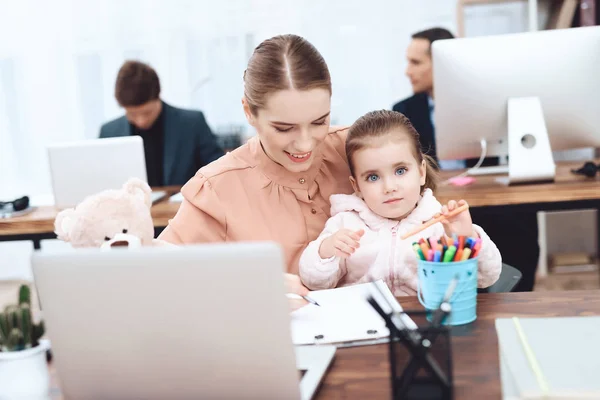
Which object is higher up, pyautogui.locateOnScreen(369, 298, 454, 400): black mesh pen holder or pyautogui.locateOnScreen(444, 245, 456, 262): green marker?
pyautogui.locateOnScreen(444, 245, 456, 262): green marker

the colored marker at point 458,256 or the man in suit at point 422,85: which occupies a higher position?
the man in suit at point 422,85

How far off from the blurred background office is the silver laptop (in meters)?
3.27

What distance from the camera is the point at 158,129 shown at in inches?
132

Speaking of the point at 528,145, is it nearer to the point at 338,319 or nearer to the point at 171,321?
the point at 338,319

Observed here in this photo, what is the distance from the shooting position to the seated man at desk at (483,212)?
8.19 ft

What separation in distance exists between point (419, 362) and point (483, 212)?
1380mm

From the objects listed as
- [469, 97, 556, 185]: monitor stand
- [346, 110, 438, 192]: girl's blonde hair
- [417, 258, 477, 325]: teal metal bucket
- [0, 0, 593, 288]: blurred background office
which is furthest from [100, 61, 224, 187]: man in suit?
[417, 258, 477, 325]: teal metal bucket

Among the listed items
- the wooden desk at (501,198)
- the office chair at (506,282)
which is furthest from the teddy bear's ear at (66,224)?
the wooden desk at (501,198)

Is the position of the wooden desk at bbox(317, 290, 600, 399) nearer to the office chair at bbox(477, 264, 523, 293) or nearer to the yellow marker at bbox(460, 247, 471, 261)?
the yellow marker at bbox(460, 247, 471, 261)

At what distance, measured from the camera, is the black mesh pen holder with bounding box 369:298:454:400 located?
0.81 meters

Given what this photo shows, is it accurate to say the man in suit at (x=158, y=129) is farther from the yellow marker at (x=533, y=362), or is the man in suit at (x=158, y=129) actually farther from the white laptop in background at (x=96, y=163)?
the yellow marker at (x=533, y=362)

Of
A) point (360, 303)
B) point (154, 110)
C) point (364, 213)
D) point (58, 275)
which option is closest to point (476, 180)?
point (364, 213)

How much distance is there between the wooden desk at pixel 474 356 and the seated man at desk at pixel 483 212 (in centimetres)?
60

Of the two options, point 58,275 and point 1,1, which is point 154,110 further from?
point 58,275
